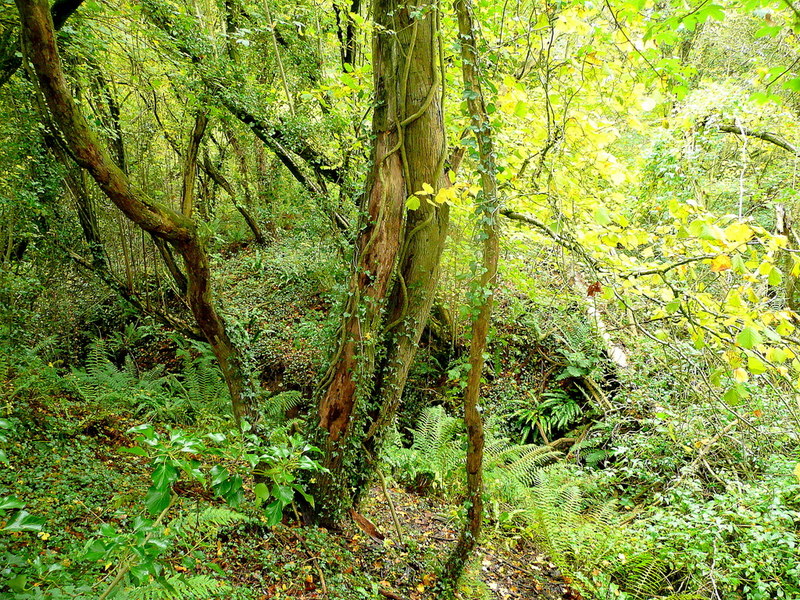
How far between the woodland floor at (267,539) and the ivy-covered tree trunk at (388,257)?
0.39m

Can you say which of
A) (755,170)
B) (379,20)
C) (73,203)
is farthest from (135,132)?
(755,170)

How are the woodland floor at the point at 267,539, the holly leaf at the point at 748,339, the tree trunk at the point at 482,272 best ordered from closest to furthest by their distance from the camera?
the holly leaf at the point at 748,339, the tree trunk at the point at 482,272, the woodland floor at the point at 267,539

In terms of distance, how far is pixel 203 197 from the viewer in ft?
28.1

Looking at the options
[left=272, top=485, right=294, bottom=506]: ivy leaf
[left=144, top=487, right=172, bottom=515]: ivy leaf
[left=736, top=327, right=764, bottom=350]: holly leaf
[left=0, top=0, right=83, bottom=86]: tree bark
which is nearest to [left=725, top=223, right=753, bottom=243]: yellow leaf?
[left=736, top=327, right=764, bottom=350]: holly leaf

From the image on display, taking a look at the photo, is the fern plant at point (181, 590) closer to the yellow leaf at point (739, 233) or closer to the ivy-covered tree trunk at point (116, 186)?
the ivy-covered tree trunk at point (116, 186)

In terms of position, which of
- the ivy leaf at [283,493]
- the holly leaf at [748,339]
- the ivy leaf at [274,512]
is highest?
the holly leaf at [748,339]

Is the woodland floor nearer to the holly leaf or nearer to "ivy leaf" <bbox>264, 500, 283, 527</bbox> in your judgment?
"ivy leaf" <bbox>264, 500, 283, 527</bbox>

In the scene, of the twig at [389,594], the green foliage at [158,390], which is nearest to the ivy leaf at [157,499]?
the twig at [389,594]

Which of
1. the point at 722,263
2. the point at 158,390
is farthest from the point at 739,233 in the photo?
the point at 158,390

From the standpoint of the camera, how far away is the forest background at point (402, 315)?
7.22 feet

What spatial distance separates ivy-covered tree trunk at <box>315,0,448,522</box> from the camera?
9.39ft

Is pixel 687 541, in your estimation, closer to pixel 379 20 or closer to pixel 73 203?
pixel 379 20

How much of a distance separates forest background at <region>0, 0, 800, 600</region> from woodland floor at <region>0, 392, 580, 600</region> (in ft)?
0.09

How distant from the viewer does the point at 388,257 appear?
10.2 ft
